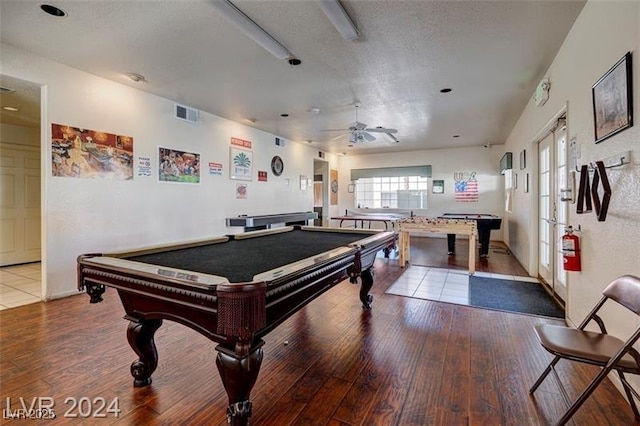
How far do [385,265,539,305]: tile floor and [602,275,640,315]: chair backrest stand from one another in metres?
1.78

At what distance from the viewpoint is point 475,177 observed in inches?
326

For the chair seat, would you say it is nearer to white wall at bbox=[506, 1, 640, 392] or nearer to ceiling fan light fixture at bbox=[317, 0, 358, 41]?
white wall at bbox=[506, 1, 640, 392]

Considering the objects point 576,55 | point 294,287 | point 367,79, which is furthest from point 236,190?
point 576,55

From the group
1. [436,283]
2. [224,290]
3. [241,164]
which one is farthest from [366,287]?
[241,164]

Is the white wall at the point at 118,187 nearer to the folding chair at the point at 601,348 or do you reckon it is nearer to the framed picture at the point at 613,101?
the folding chair at the point at 601,348

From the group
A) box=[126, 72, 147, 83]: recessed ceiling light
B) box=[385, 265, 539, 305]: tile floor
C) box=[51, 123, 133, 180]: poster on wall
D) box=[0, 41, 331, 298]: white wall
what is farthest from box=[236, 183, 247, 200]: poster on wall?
box=[385, 265, 539, 305]: tile floor

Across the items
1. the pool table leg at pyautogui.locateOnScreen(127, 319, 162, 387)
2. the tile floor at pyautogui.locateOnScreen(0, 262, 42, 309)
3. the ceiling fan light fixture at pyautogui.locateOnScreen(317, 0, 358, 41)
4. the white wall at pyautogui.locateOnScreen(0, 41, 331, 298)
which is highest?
the ceiling fan light fixture at pyautogui.locateOnScreen(317, 0, 358, 41)

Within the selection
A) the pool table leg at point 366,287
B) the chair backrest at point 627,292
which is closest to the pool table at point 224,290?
the pool table leg at point 366,287

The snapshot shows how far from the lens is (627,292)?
57.9 inches

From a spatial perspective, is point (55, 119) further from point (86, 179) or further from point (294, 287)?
point (294, 287)

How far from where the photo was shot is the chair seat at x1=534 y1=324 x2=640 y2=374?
1350 mm

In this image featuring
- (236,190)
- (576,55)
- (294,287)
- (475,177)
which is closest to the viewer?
(294,287)

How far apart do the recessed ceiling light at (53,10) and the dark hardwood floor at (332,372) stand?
2654mm

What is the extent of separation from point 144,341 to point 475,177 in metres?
8.63
